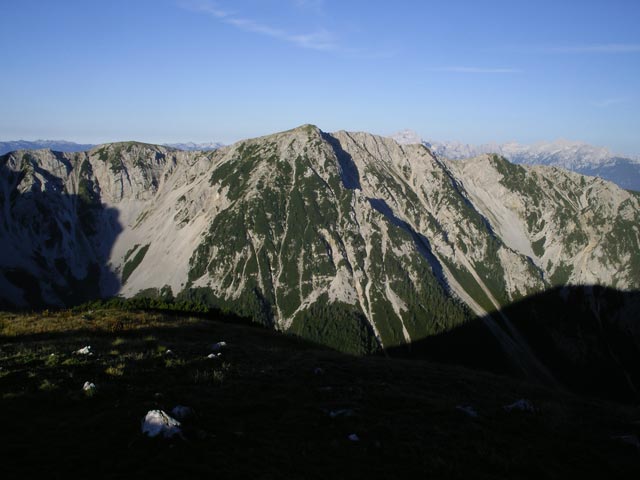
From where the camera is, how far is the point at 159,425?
42.7ft

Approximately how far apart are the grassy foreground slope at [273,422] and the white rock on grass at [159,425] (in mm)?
295

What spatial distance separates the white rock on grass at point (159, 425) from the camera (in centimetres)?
1277

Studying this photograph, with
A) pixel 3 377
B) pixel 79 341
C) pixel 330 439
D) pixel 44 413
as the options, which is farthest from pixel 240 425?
pixel 79 341

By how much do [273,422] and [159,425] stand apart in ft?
13.7

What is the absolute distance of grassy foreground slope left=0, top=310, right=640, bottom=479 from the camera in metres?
12.0

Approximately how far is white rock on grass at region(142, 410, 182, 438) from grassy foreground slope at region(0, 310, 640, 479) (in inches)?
11.6

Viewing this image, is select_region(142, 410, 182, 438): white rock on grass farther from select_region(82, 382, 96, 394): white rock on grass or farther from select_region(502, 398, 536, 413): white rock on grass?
select_region(502, 398, 536, 413): white rock on grass

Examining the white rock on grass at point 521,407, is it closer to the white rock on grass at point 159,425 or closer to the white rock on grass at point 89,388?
the white rock on grass at point 159,425

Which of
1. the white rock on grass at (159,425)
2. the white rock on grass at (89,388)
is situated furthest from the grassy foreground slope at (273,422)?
the white rock on grass at (159,425)

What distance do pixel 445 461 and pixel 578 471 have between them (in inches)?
172

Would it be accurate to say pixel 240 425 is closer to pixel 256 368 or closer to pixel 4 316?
pixel 256 368


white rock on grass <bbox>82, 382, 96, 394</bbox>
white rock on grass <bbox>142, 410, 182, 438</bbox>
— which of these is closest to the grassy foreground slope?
white rock on grass <bbox>82, 382, 96, 394</bbox>

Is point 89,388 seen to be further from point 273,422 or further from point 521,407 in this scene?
point 521,407

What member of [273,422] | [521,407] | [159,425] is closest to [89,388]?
[159,425]
